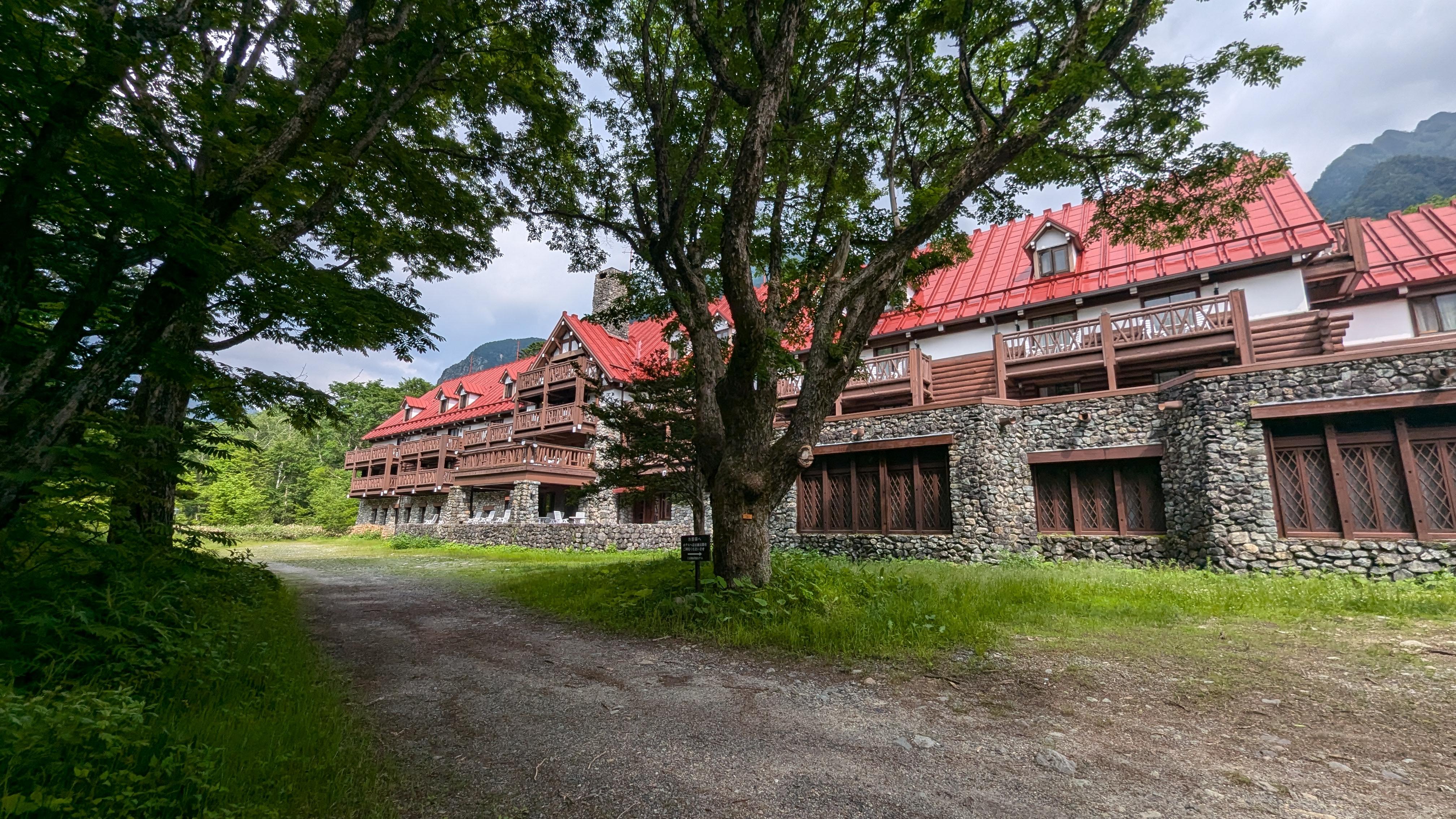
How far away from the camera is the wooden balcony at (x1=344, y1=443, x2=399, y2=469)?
118 feet

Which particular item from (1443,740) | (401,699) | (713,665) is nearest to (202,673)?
(401,699)

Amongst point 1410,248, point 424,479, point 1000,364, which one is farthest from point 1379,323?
point 424,479

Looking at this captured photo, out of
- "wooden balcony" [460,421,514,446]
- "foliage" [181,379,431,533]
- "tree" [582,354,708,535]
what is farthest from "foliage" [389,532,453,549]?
"tree" [582,354,708,535]

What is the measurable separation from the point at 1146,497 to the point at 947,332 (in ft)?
24.1

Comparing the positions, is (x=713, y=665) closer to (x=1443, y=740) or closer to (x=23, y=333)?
(x=1443, y=740)

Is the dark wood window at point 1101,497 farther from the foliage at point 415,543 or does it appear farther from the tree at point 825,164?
the foliage at point 415,543

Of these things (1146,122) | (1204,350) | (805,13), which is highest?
(805,13)

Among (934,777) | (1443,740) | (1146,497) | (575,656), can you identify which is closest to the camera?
(934,777)

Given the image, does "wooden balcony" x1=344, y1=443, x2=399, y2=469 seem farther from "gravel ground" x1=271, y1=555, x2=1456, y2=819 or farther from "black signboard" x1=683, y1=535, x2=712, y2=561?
"gravel ground" x1=271, y1=555, x2=1456, y2=819

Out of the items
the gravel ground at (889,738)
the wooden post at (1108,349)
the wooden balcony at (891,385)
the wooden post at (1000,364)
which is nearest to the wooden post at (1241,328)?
the wooden post at (1108,349)

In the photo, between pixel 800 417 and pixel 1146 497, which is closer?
pixel 800 417

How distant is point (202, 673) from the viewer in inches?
157

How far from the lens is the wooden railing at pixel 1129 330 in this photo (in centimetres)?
1369

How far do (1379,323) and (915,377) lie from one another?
39.3 ft
